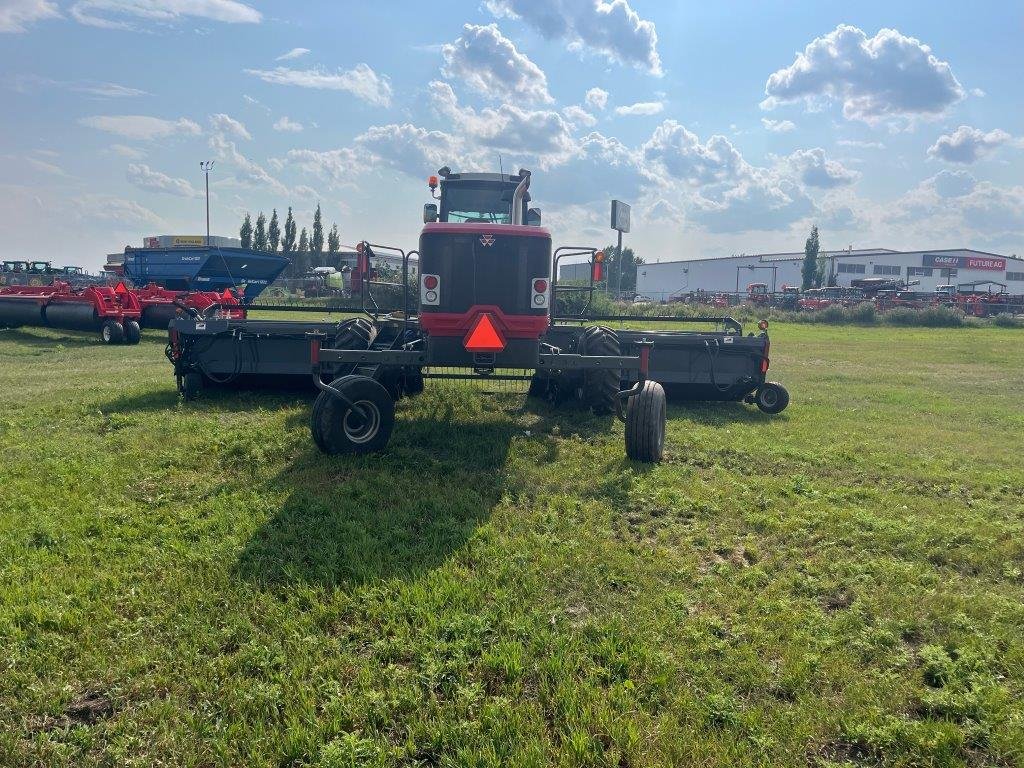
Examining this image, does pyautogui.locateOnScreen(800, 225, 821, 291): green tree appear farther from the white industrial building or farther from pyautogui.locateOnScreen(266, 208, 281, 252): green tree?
pyautogui.locateOnScreen(266, 208, 281, 252): green tree

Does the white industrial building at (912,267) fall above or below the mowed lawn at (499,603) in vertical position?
above

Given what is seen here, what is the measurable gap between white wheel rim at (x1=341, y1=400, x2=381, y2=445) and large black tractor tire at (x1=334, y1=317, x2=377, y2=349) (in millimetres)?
1867

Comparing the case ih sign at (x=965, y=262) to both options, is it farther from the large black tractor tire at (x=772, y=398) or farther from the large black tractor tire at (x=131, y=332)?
the large black tractor tire at (x=131, y=332)

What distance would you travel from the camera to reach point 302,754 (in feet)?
8.51

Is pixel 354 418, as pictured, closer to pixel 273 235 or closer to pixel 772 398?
pixel 772 398

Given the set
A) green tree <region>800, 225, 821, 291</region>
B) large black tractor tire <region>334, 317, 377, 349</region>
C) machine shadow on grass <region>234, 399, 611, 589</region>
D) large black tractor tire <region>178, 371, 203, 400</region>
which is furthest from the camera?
green tree <region>800, 225, 821, 291</region>

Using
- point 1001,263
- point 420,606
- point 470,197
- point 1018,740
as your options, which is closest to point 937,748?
point 1018,740

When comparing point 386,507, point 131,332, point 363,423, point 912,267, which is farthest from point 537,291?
point 912,267

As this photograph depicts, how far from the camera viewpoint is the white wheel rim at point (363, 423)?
6332mm

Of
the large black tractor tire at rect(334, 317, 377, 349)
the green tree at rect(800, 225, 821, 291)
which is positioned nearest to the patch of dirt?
the large black tractor tire at rect(334, 317, 377, 349)

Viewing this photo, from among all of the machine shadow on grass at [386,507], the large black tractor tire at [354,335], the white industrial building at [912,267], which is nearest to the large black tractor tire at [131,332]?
the large black tractor tire at [354,335]

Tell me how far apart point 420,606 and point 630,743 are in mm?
1314

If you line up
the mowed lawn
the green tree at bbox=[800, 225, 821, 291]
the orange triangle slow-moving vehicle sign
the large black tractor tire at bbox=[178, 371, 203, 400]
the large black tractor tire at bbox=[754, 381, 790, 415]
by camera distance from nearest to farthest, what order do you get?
the mowed lawn, the orange triangle slow-moving vehicle sign, the large black tractor tire at bbox=[178, 371, 203, 400], the large black tractor tire at bbox=[754, 381, 790, 415], the green tree at bbox=[800, 225, 821, 291]

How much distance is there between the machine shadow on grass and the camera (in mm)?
Result: 4020
